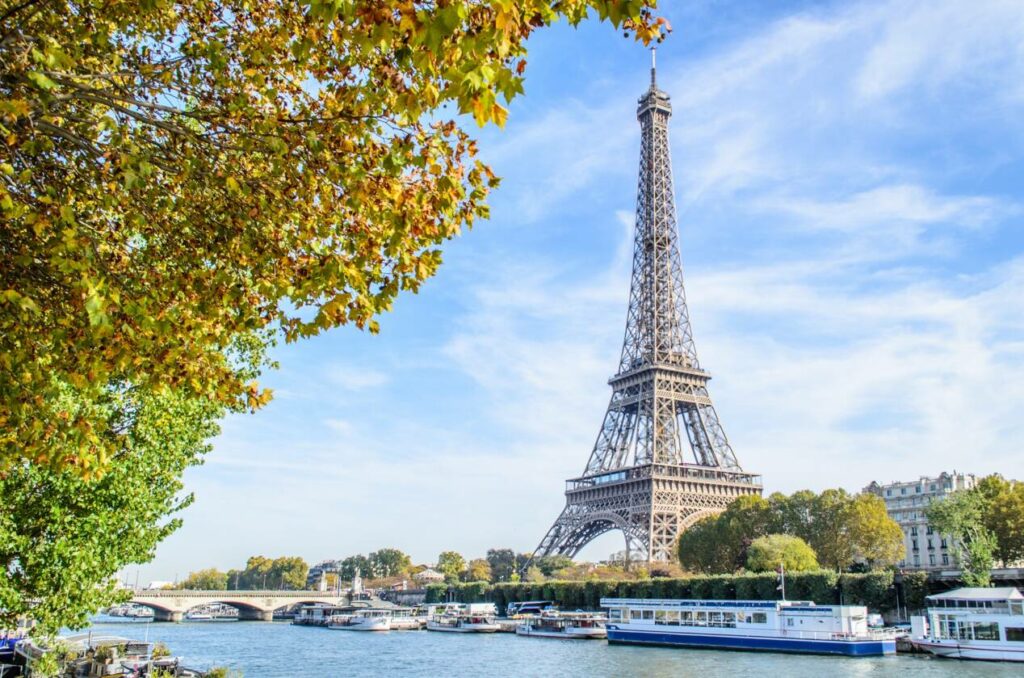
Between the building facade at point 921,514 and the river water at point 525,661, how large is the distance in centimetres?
5881

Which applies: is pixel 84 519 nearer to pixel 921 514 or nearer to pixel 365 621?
pixel 365 621

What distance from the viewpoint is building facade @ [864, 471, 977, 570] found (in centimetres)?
10269

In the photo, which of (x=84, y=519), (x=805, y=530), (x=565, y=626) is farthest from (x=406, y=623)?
(x=84, y=519)

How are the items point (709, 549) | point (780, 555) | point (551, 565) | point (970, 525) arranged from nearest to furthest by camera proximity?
point (970, 525)
point (780, 555)
point (709, 549)
point (551, 565)

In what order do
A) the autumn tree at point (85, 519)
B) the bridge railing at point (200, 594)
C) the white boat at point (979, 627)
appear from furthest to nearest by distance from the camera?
the bridge railing at point (200, 594), the white boat at point (979, 627), the autumn tree at point (85, 519)

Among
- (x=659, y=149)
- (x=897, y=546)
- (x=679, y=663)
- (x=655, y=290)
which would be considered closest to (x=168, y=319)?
(x=679, y=663)

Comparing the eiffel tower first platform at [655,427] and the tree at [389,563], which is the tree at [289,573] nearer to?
the tree at [389,563]

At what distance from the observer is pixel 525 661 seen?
1957 inches

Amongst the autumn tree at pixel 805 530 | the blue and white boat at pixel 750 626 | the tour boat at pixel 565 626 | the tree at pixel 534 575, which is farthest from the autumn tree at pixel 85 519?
the tree at pixel 534 575

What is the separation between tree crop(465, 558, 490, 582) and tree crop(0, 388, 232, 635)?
119m

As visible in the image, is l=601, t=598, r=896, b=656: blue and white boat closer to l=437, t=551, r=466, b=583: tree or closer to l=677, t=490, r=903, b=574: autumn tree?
l=677, t=490, r=903, b=574: autumn tree

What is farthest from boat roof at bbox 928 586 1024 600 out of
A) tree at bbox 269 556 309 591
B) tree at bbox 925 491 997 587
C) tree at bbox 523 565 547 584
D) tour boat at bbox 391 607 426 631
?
tree at bbox 269 556 309 591

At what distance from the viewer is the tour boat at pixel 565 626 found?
230 ft

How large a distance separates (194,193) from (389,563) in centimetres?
19424
